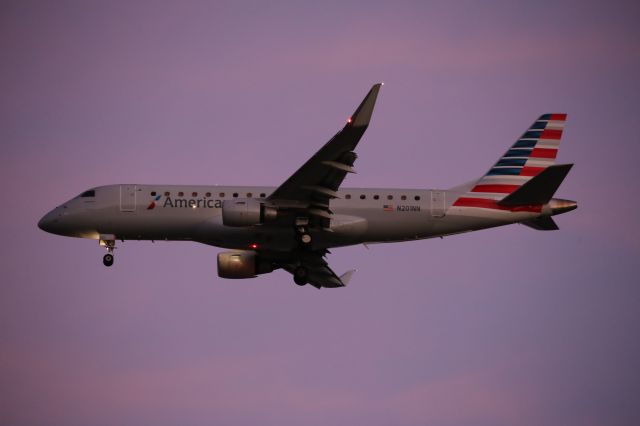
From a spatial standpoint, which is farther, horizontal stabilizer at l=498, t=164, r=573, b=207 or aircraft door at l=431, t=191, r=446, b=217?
aircraft door at l=431, t=191, r=446, b=217

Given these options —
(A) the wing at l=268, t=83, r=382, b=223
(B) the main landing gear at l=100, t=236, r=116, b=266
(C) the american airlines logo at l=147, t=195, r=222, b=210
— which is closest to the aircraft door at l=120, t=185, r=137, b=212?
(C) the american airlines logo at l=147, t=195, r=222, b=210

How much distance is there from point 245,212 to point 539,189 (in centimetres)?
1456

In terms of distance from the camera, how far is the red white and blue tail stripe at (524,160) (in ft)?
200

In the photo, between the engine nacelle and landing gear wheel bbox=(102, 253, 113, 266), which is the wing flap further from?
landing gear wheel bbox=(102, 253, 113, 266)

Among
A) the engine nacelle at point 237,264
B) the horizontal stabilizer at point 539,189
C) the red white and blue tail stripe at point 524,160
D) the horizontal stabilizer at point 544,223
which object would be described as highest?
the red white and blue tail stripe at point 524,160

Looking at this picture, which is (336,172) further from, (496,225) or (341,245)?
(496,225)

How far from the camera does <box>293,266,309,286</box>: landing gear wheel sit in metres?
60.7

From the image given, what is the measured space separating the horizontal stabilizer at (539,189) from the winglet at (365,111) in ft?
34.3

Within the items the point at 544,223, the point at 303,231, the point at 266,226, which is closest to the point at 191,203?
the point at 266,226

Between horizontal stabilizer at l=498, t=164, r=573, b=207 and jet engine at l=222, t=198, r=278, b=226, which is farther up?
horizontal stabilizer at l=498, t=164, r=573, b=207

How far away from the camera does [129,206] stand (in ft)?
195

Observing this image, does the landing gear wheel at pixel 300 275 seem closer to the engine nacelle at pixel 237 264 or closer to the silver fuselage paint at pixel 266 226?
the silver fuselage paint at pixel 266 226

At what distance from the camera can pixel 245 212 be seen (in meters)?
55.7

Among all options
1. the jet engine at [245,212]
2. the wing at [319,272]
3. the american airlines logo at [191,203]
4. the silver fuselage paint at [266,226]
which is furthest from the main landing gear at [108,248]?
the wing at [319,272]
